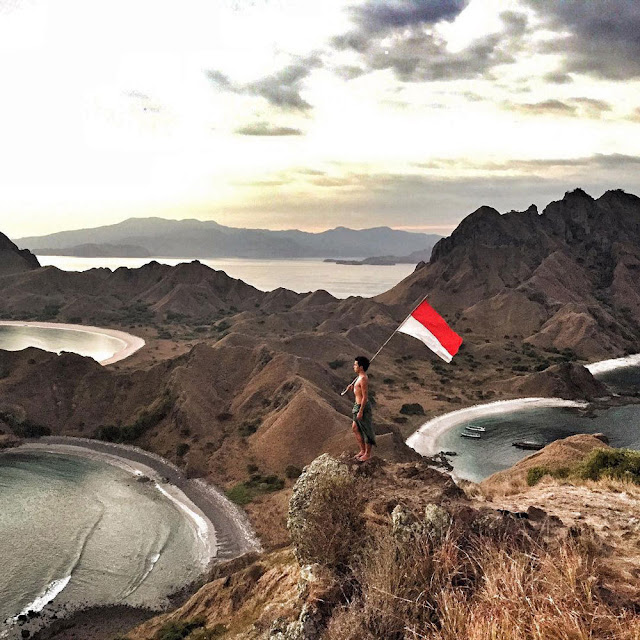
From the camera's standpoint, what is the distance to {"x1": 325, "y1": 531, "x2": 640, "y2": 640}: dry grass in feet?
20.8

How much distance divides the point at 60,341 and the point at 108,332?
13591 mm

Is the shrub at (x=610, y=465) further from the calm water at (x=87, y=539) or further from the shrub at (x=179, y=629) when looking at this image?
the calm water at (x=87, y=539)

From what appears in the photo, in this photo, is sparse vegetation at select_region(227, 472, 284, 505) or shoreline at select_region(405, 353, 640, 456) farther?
shoreline at select_region(405, 353, 640, 456)

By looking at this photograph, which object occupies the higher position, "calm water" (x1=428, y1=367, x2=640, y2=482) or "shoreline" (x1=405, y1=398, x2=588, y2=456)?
"shoreline" (x1=405, y1=398, x2=588, y2=456)

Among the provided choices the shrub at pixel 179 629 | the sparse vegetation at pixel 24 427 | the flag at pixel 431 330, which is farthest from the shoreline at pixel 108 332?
the flag at pixel 431 330

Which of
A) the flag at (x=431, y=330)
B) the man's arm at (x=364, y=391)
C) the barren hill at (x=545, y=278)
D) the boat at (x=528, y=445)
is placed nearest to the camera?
the man's arm at (x=364, y=391)

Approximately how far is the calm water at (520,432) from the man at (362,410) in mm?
47120

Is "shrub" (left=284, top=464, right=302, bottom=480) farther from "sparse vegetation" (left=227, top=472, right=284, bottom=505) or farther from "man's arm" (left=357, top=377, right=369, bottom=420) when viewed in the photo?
"man's arm" (left=357, top=377, right=369, bottom=420)

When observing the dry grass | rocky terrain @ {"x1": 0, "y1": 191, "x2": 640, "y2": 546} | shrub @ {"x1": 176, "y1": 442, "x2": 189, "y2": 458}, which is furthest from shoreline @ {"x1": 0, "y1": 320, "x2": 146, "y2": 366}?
the dry grass

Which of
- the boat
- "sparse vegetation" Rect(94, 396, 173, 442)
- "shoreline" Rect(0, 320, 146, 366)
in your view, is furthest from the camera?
"shoreline" Rect(0, 320, 146, 366)

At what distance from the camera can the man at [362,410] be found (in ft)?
43.5

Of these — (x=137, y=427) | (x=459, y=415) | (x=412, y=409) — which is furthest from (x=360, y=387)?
(x=459, y=415)

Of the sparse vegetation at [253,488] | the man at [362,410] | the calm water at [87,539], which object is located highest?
the man at [362,410]

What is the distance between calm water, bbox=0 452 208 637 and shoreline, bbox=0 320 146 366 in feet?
170
